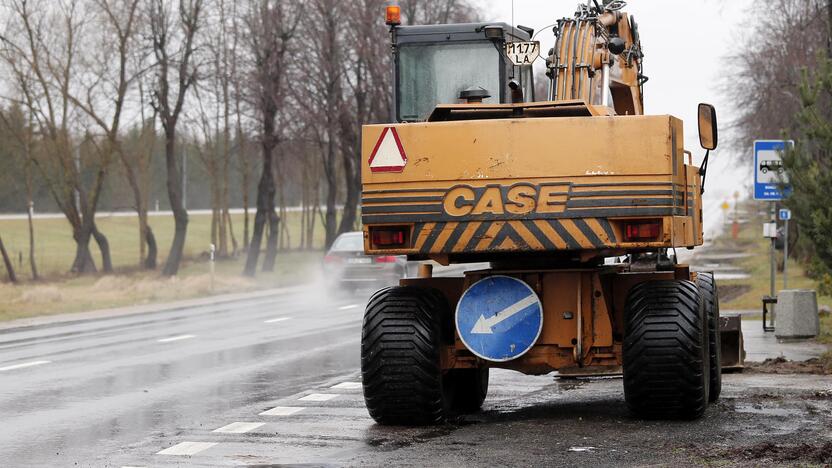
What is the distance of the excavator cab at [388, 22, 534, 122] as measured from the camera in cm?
1522

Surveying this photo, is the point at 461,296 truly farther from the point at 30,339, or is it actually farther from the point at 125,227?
the point at 125,227

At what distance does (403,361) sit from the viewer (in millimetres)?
11273

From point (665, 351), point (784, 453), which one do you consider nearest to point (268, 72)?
point (665, 351)

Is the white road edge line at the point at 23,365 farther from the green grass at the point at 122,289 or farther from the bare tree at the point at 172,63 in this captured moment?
the bare tree at the point at 172,63

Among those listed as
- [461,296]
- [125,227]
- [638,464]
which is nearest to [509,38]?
[461,296]

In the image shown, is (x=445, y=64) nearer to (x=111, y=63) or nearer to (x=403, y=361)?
(x=403, y=361)

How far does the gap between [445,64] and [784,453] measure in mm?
7335

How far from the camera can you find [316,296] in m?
36.9

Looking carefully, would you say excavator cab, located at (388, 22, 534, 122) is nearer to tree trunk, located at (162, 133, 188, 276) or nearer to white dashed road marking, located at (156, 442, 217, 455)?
white dashed road marking, located at (156, 442, 217, 455)

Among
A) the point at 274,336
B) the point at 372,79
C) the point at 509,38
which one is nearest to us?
the point at 509,38

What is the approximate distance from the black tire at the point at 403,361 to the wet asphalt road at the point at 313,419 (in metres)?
0.17

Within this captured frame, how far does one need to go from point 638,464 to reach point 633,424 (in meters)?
2.07

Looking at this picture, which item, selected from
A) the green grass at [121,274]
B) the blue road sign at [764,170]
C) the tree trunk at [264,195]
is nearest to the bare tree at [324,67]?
the tree trunk at [264,195]

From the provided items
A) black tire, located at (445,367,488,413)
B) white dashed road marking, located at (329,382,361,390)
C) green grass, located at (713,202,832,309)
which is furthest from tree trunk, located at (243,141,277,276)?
black tire, located at (445,367,488,413)
